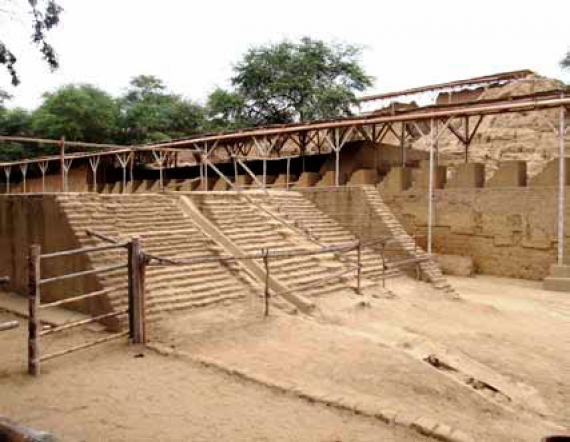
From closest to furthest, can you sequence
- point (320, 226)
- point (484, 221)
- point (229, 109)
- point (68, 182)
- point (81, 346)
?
point (81, 346) < point (320, 226) < point (484, 221) < point (68, 182) < point (229, 109)

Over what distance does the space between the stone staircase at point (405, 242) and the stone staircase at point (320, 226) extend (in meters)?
0.58

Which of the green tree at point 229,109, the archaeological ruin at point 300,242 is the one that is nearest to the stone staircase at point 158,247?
the archaeological ruin at point 300,242

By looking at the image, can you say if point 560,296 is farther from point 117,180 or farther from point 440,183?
point 117,180

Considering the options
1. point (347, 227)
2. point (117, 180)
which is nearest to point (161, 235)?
point (347, 227)

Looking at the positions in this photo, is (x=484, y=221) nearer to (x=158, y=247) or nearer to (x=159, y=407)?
(x=158, y=247)

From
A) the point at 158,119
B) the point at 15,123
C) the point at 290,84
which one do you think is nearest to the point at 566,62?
the point at 290,84

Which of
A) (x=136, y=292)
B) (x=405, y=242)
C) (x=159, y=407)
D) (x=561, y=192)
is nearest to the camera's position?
(x=159, y=407)

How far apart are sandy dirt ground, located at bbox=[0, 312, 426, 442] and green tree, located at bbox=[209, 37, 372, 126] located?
22791 millimetres

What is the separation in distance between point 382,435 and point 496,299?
788 cm

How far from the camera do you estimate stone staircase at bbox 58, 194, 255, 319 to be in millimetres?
7513

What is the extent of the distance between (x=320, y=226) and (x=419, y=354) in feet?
20.9

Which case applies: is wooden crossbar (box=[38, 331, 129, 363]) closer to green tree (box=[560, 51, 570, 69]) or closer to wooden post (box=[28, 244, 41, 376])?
wooden post (box=[28, 244, 41, 376])

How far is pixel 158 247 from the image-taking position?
8812mm

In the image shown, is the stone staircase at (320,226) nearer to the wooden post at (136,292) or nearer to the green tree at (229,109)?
the wooden post at (136,292)
